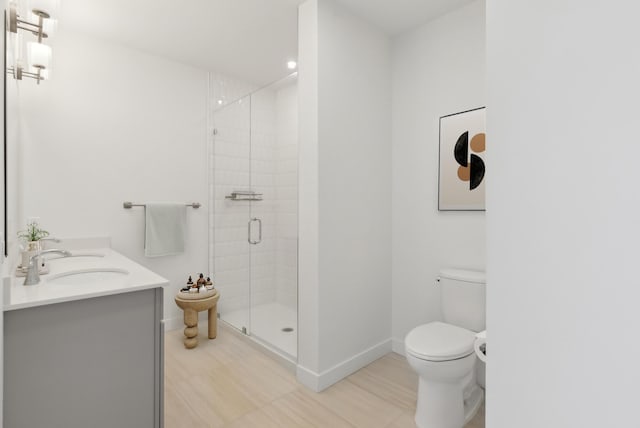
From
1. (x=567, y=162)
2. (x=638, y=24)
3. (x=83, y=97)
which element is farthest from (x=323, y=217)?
(x=83, y=97)

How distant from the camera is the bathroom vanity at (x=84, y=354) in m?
1.13

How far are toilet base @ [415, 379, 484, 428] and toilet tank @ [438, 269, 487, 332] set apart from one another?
42 centimetres

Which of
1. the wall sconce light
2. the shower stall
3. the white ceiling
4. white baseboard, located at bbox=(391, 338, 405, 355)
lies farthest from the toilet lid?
the wall sconce light

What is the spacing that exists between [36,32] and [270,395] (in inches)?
97.0

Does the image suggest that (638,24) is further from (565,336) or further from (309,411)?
(309,411)

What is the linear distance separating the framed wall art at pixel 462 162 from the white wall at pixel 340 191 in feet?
1.54

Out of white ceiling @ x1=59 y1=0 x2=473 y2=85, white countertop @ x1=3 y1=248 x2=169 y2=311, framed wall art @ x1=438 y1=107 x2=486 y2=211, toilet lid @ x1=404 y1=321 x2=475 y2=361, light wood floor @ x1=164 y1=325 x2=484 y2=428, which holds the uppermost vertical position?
white ceiling @ x1=59 y1=0 x2=473 y2=85

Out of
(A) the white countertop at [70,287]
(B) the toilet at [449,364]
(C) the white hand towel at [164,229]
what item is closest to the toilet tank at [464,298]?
(B) the toilet at [449,364]

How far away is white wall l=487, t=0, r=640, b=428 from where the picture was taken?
1.81 feet

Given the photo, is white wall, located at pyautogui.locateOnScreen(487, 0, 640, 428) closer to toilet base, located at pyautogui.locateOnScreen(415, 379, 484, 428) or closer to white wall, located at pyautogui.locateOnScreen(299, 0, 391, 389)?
toilet base, located at pyautogui.locateOnScreen(415, 379, 484, 428)

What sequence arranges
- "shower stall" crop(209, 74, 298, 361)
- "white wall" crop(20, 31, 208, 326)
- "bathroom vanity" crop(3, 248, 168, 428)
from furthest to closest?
"shower stall" crop(209, 74, 298, 361) → "white wall" crop(20, 31, 208, 326) → "bathroom vanity" crop(3, 248, 168, 428)

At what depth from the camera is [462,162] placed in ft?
7.15

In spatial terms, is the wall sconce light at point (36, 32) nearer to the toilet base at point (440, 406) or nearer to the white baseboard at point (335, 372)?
the white baseboard at point (335, 372)

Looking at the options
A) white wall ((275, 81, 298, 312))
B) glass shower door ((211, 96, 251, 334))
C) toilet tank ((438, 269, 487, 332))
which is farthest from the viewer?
glass shower door ((211, 96, 251, 334))
